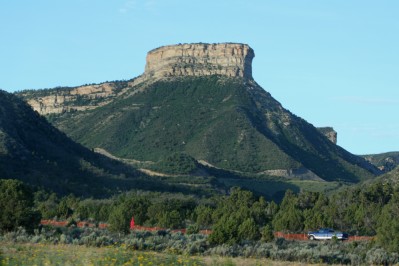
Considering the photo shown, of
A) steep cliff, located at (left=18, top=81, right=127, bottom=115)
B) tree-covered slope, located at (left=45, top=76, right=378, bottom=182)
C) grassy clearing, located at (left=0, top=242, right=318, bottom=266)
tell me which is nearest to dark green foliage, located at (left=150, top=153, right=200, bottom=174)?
tree-covered slope, located at (left=45, top=76, right=378, bottom=182)

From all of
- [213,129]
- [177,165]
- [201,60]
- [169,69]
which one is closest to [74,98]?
[169,69]

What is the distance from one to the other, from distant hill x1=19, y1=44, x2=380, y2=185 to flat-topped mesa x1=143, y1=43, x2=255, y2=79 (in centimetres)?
21

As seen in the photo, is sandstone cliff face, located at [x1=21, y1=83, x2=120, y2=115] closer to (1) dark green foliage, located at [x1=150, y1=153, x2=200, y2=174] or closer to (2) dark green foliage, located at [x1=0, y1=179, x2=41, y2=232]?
(1) dark green foliage, located at [x1=150, y1=153, x2=200, y2=174]

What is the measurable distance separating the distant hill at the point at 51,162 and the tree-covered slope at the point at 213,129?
28.5 m

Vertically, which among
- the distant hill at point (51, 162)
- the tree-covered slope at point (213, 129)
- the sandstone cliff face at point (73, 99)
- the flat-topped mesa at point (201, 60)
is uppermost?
the flat-topped mesa at point (201, 60)

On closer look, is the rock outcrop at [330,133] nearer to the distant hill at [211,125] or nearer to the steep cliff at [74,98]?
the distant hill at [211,125]

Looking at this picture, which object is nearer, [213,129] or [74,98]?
[213,129]

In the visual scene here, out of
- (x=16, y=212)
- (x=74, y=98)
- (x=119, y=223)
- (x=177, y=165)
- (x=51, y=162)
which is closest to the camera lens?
(x=16, y=212)

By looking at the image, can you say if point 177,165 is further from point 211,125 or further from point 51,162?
point 51,162

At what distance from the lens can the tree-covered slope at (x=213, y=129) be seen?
13412 cm

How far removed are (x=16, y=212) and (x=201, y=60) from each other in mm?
138882

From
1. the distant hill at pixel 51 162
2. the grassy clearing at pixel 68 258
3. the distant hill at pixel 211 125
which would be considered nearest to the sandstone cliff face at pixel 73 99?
the distant hill at pixel 211 125

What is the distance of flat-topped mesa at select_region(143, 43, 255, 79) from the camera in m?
165

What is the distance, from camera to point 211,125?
139 meters
